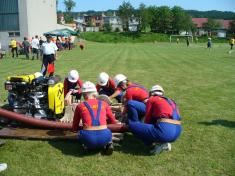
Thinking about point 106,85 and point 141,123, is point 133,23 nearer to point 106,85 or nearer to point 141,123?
point 106,85

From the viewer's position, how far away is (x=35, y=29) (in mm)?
45344

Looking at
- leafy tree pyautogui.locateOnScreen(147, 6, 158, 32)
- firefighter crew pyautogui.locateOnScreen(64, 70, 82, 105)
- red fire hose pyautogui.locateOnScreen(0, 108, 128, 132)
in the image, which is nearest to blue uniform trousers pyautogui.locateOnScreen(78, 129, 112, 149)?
red fire hose pyautogui.locateOnScreen(0, 108, 128, 132)

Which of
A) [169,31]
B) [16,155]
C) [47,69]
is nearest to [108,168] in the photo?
[16,155]

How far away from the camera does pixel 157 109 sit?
6.41 m

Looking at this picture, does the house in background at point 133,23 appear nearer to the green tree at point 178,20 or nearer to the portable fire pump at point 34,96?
the green tree at point 178,20

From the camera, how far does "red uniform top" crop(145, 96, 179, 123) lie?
6.36 meters

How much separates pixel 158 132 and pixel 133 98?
5.22 feet

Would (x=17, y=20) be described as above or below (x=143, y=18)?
below

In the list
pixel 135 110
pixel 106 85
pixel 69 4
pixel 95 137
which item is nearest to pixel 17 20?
pixel 106 85

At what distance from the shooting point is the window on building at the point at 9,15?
43406 millimetres

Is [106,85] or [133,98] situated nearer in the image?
[133,98]

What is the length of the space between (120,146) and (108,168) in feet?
3.40

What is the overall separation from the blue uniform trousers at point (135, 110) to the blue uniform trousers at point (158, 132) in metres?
0.52

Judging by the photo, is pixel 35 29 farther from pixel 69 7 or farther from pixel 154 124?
pixel 69 7
